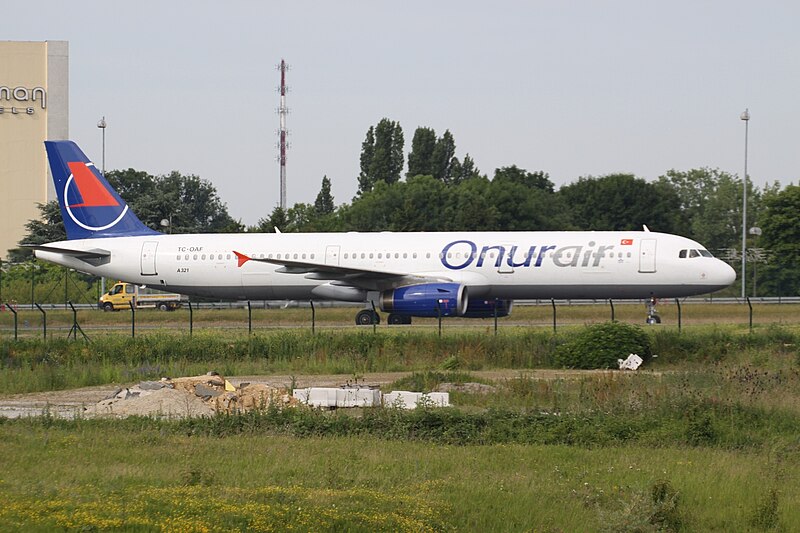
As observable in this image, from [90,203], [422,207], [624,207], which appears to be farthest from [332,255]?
[624,207]

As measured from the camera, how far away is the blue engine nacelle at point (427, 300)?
41156 millimetres

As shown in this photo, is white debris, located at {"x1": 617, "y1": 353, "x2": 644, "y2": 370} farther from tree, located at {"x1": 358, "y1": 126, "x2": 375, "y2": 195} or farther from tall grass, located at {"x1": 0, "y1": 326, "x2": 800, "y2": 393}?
tree, located at {"x1": 358, "y1": 126, "x2": 375, "y2": 195}

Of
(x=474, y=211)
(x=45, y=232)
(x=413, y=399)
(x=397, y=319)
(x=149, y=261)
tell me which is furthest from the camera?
(x=45, y=232)

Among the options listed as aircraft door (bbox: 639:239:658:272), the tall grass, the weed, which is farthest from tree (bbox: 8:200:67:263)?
the weed

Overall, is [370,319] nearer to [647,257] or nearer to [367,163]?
[647,257]

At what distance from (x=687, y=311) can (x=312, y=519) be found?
4281cm

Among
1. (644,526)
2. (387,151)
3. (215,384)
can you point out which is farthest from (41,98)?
(644,526)

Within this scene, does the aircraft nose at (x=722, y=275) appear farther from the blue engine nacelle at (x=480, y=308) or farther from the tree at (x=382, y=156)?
the tree at (x=382, y=156)

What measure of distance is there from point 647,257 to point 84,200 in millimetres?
23845

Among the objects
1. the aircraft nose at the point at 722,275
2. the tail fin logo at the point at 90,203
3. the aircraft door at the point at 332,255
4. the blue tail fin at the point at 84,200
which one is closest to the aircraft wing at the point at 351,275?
the aircraft door at the point at 332,255

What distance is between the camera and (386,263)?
4447 centimetres

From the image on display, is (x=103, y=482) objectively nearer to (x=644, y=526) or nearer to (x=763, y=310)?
(x=644, y=526)

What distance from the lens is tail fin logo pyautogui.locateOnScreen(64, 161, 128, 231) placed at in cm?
4841

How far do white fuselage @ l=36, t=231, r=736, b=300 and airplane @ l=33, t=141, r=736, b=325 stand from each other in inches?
1.6
